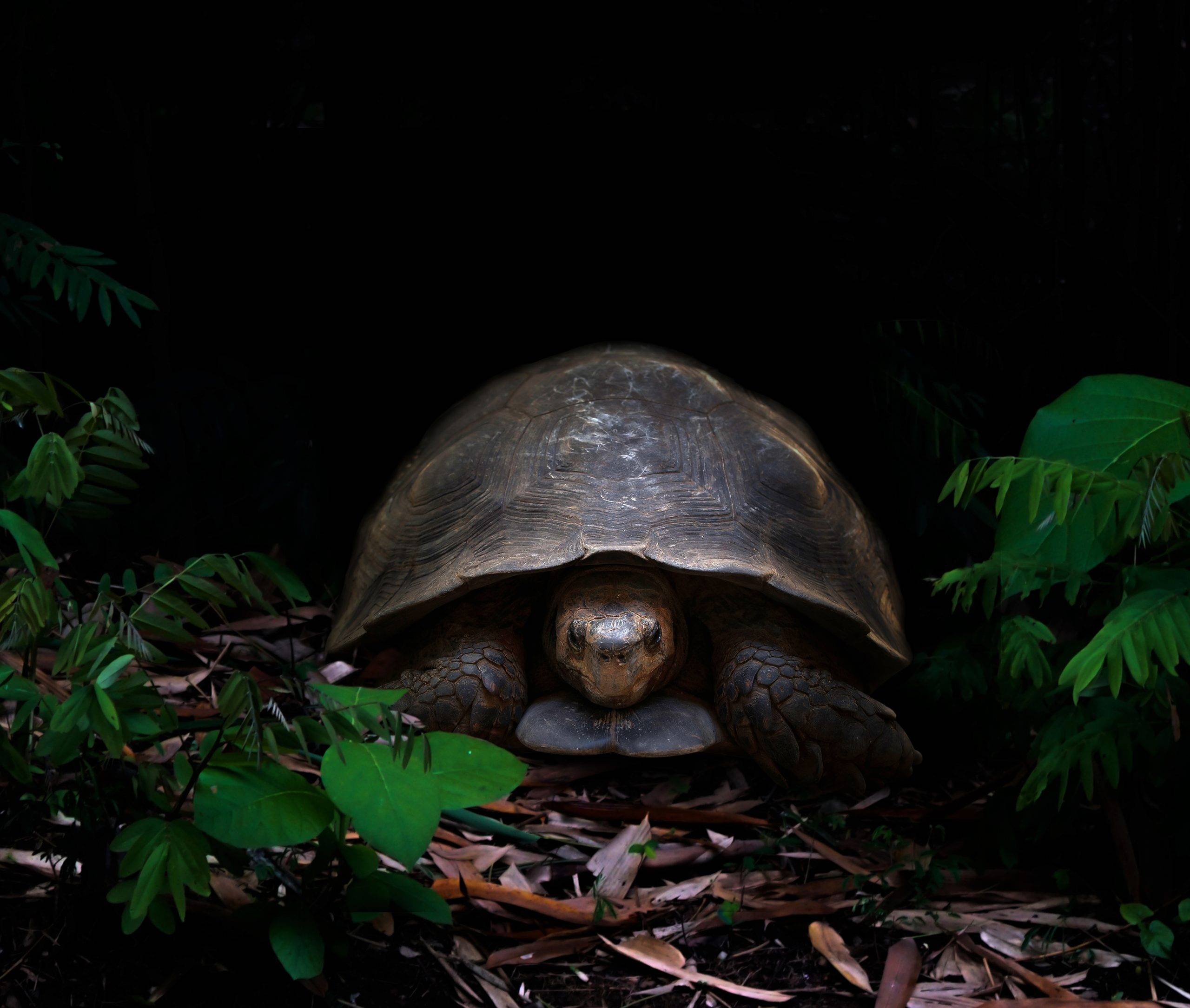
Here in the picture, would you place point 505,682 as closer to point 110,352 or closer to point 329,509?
point 329,509

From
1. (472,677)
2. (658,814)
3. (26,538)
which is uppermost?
(26,538)

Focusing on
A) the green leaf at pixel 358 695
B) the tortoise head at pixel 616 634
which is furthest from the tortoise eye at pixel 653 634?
the green leaf at pixel 358 695

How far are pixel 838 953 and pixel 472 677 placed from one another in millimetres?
1036

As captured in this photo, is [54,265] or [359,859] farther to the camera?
[54,265]

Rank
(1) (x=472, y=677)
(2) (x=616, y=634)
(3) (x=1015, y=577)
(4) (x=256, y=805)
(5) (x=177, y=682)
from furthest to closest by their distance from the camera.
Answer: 1. (5) (x=177, y=682)
2. (1) (x=472, y=677)
3. (2) (x=616, y=634)
4. (3) (x=1015, y=577)
5. (4) (x=256, y=805)

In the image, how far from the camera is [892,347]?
3260 millimetres

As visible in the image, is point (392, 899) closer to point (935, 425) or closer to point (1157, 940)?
point (1157, 940)

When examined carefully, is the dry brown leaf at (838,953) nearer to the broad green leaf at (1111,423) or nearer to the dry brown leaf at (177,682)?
the broad green leaf at (1111,423)

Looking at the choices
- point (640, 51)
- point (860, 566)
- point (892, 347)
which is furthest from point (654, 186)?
point (860, 566)

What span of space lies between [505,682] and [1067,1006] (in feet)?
4.31

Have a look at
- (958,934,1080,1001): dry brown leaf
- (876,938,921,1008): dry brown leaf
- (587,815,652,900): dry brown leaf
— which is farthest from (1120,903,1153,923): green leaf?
(587,815,652,900): dry brown leaf

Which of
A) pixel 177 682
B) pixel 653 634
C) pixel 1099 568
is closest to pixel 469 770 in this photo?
pixel 653 634

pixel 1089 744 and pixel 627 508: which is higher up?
pixel 627 508

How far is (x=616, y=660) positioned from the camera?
229 cm
